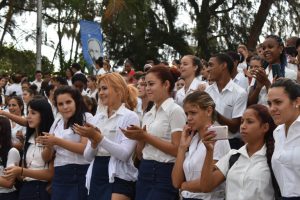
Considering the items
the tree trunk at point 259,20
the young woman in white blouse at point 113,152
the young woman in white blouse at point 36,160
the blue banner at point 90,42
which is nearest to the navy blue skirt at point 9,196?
the young woman in white blouse at point 36,160

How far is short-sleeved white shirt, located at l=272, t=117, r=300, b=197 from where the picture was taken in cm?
464

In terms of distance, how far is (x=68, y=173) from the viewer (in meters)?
6.66

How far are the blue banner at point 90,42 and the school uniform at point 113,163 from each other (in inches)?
386

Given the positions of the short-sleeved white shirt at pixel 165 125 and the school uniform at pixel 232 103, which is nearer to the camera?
the short-sleeved white shirt at pixel 165 125

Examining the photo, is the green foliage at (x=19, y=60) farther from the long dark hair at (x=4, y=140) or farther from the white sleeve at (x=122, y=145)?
the white sleeve at (x=122, y=145)

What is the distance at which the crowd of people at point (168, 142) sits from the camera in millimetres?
4879

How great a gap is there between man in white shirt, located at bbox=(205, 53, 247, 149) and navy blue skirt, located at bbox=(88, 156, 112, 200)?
1.32 m

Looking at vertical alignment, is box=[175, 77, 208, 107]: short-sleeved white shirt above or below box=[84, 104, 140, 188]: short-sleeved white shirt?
above

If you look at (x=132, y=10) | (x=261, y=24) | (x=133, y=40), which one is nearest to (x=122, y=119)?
(x=132, y=10)

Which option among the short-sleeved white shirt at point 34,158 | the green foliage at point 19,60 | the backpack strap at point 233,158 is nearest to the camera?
the backpack strap at point 233,158

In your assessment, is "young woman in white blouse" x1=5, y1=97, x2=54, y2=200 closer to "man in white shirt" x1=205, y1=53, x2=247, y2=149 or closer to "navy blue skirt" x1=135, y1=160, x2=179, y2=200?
"navy blue skirt" x1=135, y1=160, x2=179, y2=200

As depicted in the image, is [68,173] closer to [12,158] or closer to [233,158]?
[12,158]

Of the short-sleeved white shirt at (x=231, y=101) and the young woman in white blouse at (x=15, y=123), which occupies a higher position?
the short-sleeved white shirt at (x=231, y=101)

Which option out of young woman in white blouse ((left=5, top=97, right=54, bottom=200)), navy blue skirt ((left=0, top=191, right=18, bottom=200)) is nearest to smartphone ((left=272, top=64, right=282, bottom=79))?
young woman in white blouse ((left=5, top=97, right=54, bottom=200))
